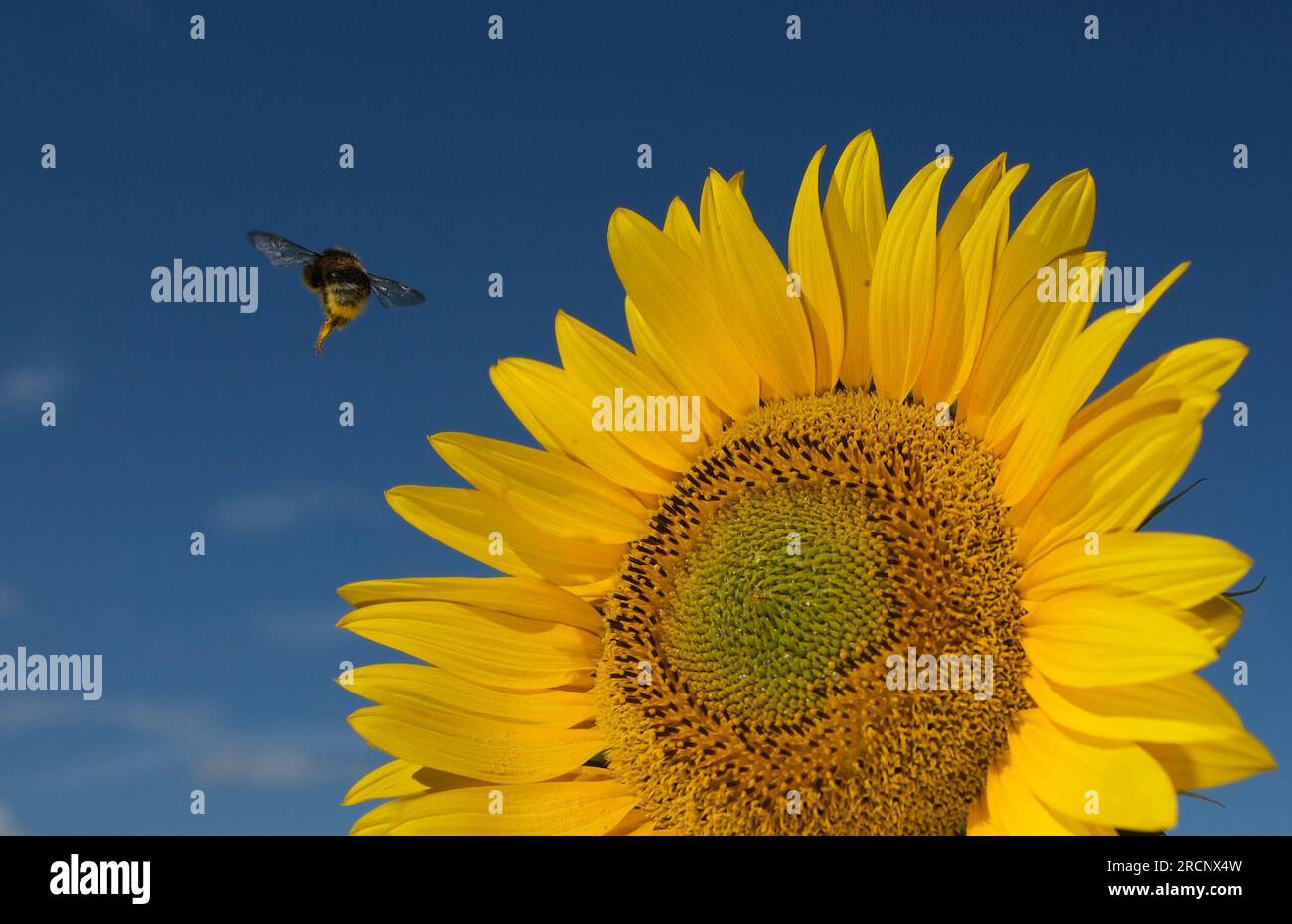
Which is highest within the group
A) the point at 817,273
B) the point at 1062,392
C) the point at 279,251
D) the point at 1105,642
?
the point at 279,251

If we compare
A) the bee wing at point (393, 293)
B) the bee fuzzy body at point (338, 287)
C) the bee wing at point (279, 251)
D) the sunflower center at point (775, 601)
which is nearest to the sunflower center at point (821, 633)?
the sunflower center at point (775, 601)

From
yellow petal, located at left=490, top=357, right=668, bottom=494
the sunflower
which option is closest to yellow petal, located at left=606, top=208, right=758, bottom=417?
the sunflower

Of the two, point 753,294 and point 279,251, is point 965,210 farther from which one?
point 279,251

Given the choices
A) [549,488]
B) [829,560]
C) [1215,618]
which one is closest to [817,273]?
[829,560]

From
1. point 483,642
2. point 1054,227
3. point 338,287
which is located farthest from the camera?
point 338,287
